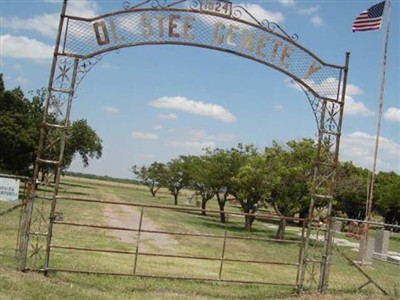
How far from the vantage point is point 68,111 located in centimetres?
1018

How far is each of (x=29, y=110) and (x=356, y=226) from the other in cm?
2591

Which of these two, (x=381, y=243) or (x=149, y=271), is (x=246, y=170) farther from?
(x=149, y=271)

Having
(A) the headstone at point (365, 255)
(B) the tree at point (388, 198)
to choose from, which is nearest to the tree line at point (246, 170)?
(B) the tree at point (388, 198)

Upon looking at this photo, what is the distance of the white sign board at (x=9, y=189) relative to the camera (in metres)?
13.7

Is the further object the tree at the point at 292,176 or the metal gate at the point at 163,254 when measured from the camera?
the tree at the point at 292,176

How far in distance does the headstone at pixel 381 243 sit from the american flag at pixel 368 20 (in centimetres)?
1009

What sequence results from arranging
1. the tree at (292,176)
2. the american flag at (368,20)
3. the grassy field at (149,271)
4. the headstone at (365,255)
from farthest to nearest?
the tree at (292,176) < the headstone at (365,255) < the american flag at (368,20) < the grassy field at (149,271)

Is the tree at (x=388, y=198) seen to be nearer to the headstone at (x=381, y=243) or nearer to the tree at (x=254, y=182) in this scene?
the tree at (x=254, y=182)

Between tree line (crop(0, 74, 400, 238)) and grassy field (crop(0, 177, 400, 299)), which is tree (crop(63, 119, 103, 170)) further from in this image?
grassy field (crop(0, 177, 400, 299))

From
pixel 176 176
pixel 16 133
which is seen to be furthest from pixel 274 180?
pixel 176 176

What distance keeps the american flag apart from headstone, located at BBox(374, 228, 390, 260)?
1009 cm

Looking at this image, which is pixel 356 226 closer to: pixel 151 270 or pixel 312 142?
pixel 312 142

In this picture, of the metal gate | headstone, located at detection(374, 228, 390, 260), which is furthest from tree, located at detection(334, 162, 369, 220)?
the metal gate

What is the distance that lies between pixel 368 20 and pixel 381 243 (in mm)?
10699
